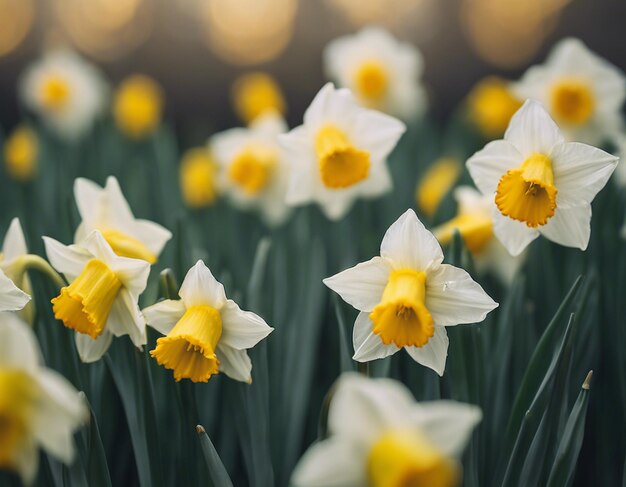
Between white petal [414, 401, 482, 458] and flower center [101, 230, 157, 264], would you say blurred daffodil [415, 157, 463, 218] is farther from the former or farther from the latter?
white petal [414, 401, 482, 458]

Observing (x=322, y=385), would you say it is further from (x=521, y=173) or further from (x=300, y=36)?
(x=300, y=36)

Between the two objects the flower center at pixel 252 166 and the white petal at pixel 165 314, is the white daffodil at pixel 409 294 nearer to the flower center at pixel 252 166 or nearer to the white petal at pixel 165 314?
the white petal at pixel 165 314

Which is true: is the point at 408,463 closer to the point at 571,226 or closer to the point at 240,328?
the point at 240,328

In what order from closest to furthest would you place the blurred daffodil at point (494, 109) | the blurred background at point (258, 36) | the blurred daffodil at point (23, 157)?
the blurred daffodil at point (23, 157), the blurred daffodil at point (494, 109), the blurred background at point (258, 36)

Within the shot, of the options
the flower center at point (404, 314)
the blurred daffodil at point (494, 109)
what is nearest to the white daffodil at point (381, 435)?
the flower center at point (404, 314)

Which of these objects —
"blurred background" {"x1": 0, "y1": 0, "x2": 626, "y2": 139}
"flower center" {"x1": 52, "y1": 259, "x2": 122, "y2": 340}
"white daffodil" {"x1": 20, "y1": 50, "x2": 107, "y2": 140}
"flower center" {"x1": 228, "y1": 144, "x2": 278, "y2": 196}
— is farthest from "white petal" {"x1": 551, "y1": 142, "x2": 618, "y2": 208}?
"blurred background" {"x1": 0, "y1": 0, "x2": 626, "y2": 139}

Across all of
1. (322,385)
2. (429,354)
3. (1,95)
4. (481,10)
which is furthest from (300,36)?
(429,354)

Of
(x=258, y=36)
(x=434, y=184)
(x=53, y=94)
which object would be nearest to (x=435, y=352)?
(x=434, y=184)
